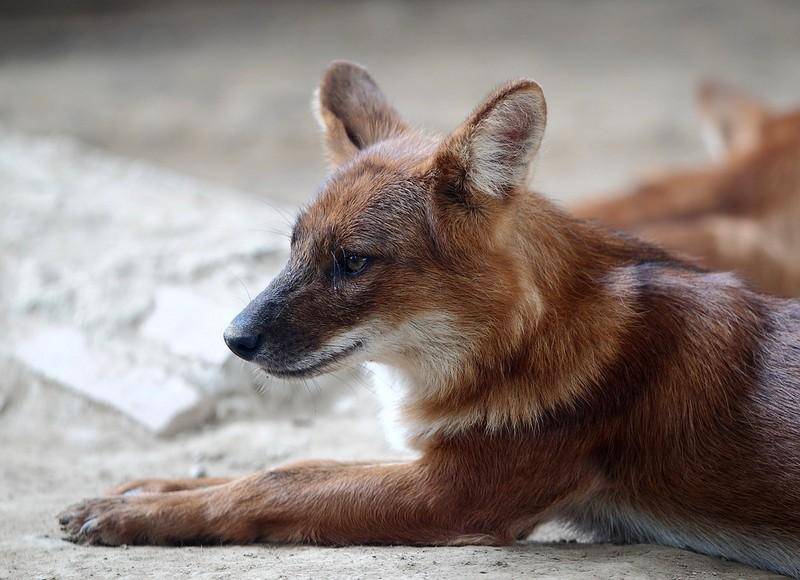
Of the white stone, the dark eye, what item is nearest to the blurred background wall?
the white stone

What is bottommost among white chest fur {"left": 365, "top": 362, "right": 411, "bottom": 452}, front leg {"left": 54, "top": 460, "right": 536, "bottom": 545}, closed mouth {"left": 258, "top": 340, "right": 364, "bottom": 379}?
front leg {"left": 54, "top": 460, "right": 536, "bottom": 545}

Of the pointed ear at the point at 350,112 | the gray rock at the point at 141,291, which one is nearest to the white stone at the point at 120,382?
the gray rock at the point at 141,291

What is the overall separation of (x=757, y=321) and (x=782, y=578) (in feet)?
3.21

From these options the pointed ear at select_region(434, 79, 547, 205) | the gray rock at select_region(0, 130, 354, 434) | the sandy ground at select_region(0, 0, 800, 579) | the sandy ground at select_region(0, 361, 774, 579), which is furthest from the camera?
the gray rock at select_region(0, 130, 354, 434)

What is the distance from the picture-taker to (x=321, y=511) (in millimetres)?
4461

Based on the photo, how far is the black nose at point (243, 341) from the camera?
4375 millimetres

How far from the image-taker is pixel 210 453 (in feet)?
19.3

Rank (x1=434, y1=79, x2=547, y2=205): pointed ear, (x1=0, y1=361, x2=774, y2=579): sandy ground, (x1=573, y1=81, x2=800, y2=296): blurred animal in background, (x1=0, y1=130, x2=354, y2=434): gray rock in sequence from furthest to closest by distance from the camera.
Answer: (x1=573, y1=81, x2=800, y2=296): blurred animal in background → (x1=0, y1=130, x2=354, y2=434): gray rock → (x1=434, y1=79, x2=547, y2=205): pointed ear → (x1=0, y1=361, x2=774, y2=579): sandy ground

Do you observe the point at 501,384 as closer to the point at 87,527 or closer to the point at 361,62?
the point at 87,527

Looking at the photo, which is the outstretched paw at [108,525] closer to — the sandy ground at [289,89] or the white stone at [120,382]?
the sandy ground at [289,89]

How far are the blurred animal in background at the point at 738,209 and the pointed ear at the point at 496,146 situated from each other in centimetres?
386

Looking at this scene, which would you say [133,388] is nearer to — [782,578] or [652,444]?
[652,444]

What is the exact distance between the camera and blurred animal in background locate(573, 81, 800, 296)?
8375 mm

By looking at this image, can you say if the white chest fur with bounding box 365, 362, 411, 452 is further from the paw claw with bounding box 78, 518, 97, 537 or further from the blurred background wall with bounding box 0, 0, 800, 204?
the blurred background wall with bounding box 0, 0, 800, 204
